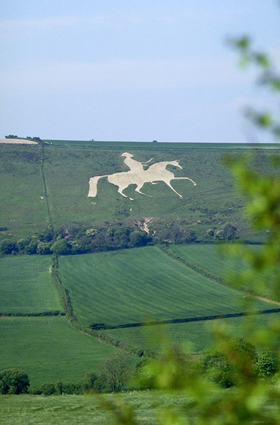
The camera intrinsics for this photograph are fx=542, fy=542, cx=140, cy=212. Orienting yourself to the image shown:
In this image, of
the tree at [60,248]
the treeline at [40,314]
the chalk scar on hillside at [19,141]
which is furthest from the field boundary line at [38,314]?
the chalk scar on hillside at [19,141]

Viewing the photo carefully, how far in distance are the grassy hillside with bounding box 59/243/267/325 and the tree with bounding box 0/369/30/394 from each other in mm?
18750

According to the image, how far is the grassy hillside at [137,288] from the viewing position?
57062mm

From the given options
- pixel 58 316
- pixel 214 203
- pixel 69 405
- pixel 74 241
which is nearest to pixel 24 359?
pixel 58 316

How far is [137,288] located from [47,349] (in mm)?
21813

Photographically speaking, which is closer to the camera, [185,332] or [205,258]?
[185,332]

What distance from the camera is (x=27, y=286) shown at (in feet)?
216

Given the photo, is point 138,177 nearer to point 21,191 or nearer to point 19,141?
point 21,191

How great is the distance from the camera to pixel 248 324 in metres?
4.23

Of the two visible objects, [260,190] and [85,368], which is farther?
[85,368]

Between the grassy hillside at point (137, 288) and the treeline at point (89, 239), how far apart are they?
1939mm

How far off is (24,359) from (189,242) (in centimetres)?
4339

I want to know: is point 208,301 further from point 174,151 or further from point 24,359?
point 174,151

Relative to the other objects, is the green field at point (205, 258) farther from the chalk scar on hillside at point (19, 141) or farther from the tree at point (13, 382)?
the chalk scar on hillside at point (19, 141)

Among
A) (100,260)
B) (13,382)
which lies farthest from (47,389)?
(100,260)
